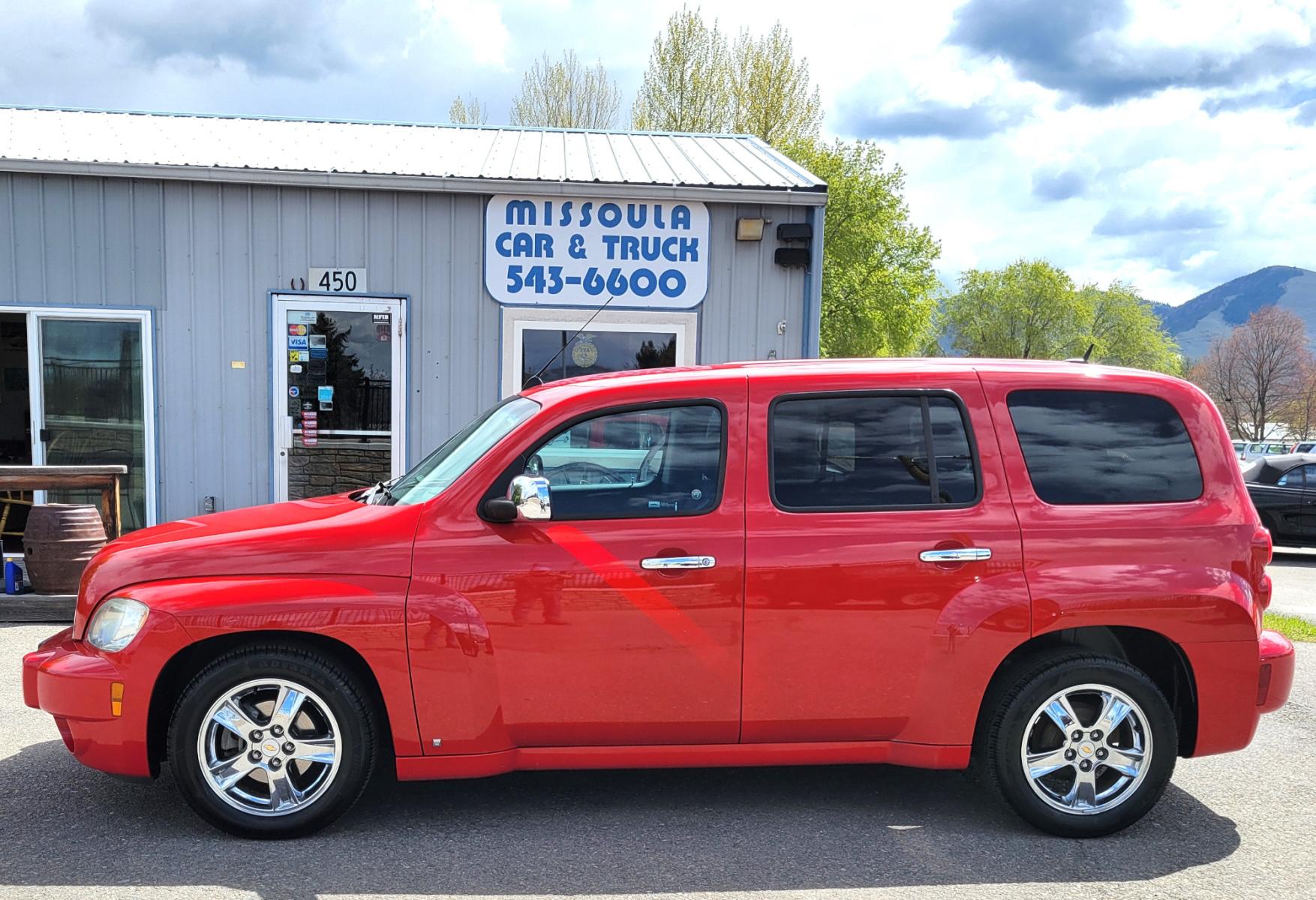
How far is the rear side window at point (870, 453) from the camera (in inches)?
150

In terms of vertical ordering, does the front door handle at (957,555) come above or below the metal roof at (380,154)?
below

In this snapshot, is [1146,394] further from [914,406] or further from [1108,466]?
[914,406]

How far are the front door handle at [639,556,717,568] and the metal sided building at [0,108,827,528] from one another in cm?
645

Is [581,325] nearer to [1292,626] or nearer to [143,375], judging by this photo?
[143,375]

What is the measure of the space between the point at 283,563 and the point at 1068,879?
9.90ft

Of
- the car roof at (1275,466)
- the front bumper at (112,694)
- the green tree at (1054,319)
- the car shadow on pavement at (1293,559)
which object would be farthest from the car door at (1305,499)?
the green tree at (1054,319)

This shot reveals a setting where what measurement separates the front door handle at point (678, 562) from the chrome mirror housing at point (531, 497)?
41cm

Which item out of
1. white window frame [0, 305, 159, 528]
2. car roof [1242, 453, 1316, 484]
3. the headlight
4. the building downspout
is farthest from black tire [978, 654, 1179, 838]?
car roof [1242, 453, 1316, 484]

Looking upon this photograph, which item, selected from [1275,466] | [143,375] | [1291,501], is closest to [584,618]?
[143,375]

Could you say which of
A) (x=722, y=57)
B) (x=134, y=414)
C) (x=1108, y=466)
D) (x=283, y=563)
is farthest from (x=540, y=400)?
(x=722, y=57)

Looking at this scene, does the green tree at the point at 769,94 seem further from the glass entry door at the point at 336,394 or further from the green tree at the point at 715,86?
the glass entry door at the point at 336,394

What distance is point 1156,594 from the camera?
12.4 feet

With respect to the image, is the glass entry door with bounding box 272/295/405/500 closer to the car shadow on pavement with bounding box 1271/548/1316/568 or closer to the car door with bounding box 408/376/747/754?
the car door with bounding box 408/376/747/754

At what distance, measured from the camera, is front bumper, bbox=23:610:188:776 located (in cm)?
355
